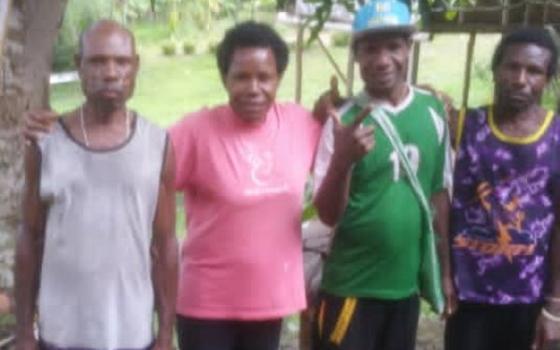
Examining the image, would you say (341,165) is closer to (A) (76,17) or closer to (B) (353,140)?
(B) (353,140)

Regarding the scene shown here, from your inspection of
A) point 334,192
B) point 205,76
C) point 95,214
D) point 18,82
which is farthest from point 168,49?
point 95,214

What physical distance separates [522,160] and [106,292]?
1.40 m

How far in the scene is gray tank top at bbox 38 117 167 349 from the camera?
7.95ft

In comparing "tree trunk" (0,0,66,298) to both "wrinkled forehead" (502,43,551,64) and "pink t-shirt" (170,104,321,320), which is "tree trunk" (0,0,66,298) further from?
"wrinkled forehead" (502,43,551,64)

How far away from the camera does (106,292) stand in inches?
97.0

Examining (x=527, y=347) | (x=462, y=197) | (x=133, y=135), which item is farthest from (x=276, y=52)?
(x=527, y=347)

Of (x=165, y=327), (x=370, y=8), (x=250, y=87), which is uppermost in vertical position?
(x=370, y=8)

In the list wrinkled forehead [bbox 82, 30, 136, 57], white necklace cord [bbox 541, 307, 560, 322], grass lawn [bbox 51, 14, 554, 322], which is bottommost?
grass lawn [bbox 51, 14, 554, 322]

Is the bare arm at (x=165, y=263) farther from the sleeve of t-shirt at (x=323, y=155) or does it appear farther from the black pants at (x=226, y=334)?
the sleeve of t-shirt at (x=323, y=155)

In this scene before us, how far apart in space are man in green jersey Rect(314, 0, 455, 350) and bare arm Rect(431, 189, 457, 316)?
0.13 feet

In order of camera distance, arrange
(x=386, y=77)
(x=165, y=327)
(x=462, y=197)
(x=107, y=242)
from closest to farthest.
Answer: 1. (x=107, y=242)
2. (x=165, y=327)
3. (x=386, y=77)
4. (x=462, y=197)

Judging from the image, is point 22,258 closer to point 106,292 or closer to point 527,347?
point 106,292

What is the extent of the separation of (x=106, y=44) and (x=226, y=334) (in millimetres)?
997

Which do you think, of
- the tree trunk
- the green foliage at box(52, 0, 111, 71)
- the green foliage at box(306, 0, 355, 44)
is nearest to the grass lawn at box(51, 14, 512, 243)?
the green foliage at box(52, 0, 111, 71)
